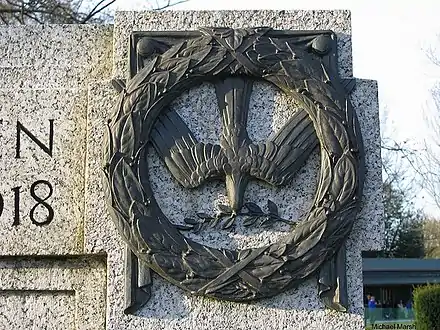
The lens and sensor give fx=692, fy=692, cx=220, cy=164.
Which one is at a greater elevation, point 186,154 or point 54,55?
point 54,55

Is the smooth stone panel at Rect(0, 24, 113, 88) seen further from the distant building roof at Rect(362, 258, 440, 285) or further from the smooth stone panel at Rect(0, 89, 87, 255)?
the distant building roof at Rect(362, 258, 440, 285)

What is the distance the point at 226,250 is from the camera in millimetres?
2885

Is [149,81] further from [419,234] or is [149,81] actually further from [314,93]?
[419,234]

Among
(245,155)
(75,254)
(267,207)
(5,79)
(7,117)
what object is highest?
(5,79)

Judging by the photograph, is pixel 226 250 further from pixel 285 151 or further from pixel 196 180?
pixel 285 151

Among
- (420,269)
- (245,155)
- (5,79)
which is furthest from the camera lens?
(420,269)

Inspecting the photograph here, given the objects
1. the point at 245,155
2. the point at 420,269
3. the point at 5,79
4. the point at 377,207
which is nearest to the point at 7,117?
the point at 5,79

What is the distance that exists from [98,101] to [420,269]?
723 inches

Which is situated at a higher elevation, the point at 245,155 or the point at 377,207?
the point at 245,155

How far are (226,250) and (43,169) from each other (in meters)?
0.91

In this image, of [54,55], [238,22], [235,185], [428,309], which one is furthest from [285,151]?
[428,309]

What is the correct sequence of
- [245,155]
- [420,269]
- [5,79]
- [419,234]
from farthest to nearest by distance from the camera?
[419,234], [420,269], [5,79], [245,155]

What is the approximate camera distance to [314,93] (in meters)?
2.98

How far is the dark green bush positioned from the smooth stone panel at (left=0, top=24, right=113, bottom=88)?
25.0 ft
